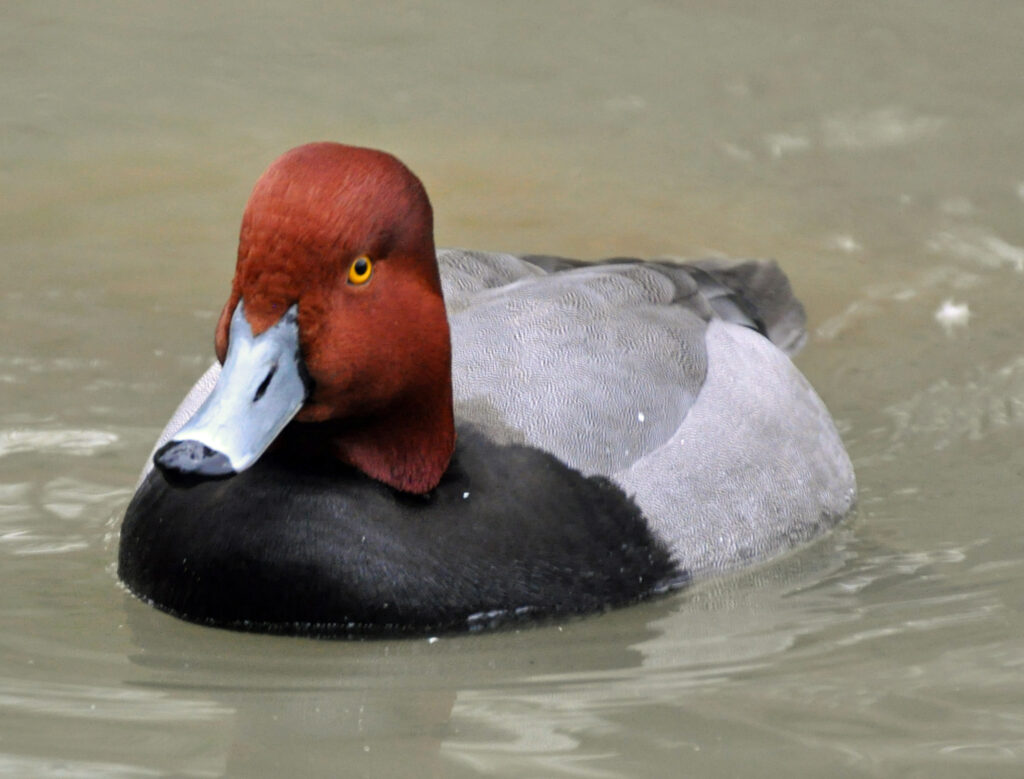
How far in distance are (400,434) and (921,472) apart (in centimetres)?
222

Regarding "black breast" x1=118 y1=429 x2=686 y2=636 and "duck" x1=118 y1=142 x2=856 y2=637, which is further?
"black breast" x1=118 y1=429 x2=686 y2=636

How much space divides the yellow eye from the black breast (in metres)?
0.51

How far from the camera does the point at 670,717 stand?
12.4ft

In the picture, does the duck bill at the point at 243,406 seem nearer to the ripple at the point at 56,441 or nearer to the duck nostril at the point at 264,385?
the duck nostril at the point at 264,385

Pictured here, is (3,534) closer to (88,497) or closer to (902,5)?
(88,497)

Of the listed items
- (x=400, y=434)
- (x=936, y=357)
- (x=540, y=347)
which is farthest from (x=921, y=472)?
(x=400, y=434)

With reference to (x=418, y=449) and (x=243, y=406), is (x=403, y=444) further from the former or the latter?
(x=243, y=406)

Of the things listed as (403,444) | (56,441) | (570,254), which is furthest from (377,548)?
(570,254)

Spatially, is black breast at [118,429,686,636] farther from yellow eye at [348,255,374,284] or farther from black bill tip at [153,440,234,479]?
yellow eye at [348,255,374,284]

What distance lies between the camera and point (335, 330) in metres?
4.11

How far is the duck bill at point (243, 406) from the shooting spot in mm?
3801

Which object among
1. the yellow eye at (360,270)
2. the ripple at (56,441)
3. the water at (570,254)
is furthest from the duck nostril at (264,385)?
the ripple at (56,441)

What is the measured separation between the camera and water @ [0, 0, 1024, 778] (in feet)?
12.3

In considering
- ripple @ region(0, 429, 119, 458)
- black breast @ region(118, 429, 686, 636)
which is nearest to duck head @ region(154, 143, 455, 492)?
black breast @ region(118, 429, 686, 636)
